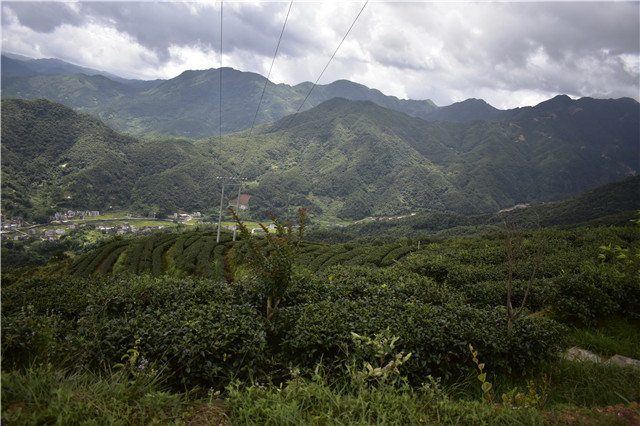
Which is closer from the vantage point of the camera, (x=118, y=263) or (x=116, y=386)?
(x=116, y=386)

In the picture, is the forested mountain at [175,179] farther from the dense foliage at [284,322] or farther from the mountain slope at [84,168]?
the dense foliage at [284,322]

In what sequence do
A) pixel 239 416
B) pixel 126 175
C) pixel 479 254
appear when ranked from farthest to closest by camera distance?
pixel 126 175 → pixel 479 254 → pixel 239 416

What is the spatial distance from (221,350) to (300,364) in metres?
0.98

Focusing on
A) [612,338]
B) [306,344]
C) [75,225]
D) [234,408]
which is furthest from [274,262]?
[75,225]

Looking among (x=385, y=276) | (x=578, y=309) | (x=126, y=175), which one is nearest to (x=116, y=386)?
(x=385, y=276)

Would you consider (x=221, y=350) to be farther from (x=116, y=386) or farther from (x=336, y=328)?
(x=336, y=328)

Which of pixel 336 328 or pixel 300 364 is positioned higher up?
pixel 336 328

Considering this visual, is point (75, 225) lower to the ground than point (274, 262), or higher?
lower

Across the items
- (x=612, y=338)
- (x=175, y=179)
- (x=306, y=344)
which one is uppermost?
(x=175, y=179)

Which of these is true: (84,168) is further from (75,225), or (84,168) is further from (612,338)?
(612,338)

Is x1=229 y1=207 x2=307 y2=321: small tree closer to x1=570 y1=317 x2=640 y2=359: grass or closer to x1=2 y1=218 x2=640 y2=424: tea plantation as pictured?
x1=2 y1=218 x2=640 y2=424: tea plantation

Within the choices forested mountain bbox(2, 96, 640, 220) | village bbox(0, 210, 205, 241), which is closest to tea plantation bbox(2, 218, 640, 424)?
village bbox(0, 210, 205, 241)

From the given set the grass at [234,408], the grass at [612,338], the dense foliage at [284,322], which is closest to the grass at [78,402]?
the grass at [234,408]

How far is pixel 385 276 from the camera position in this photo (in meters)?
7.84
